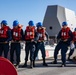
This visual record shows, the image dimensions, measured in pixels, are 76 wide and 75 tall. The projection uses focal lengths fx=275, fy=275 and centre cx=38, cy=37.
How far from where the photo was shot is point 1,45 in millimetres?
10211

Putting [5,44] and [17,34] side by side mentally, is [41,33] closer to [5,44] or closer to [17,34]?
[17,34]

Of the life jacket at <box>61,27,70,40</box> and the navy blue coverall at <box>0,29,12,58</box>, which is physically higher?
the life jacket at <box>61,27,70,40</box>

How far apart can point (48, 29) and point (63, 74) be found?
2496cm

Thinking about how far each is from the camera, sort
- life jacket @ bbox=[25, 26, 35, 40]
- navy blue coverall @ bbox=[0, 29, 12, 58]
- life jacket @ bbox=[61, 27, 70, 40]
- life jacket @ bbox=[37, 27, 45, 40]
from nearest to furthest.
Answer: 1. navy blue coverall @ bbox=[0, 29, 12, 58]
2. life jacket @ bbox=[25, 26, 35, 40]
3. life jacket @ bbox=[61, 27, 70, 40]
4. life jacket @ bbox=[37, 27, 45, 40]

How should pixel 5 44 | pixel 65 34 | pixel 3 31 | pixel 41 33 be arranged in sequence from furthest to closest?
pixel 41 33, pixel 65 34, pixel 5 44, pixel 3 31

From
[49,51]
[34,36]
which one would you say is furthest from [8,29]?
[49,51]

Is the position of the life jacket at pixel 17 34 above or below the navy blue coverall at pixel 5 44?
above

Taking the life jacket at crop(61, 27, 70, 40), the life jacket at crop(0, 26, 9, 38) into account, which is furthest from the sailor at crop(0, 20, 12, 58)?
the life jacket at crop(61, 27, 70, 40)

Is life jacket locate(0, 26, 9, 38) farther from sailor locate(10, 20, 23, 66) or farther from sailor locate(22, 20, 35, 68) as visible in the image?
sailor locate(22, 20, 35, 68)

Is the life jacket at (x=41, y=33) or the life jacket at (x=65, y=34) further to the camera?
the life jacket at (x=41, y=33)

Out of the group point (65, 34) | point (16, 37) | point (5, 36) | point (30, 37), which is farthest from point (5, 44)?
point (65, 34)

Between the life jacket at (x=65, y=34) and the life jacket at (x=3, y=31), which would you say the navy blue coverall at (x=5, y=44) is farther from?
the life jacket at (x=65, y=34)

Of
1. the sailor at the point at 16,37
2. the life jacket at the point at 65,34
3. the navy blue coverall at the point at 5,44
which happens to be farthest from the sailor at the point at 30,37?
the life jacket at the point at 65,34

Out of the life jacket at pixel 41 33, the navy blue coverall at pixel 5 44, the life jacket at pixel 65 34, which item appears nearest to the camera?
the navy blue coverall at pixel 5 44
